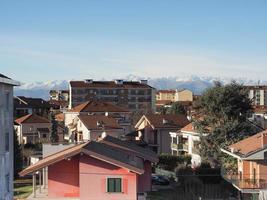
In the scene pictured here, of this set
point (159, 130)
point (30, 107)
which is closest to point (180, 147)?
point (159, 130)

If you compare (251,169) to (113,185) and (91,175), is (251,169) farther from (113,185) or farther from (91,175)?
(91,175)

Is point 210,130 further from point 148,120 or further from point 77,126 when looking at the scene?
point 77,126

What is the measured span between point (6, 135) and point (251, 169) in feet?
61.5

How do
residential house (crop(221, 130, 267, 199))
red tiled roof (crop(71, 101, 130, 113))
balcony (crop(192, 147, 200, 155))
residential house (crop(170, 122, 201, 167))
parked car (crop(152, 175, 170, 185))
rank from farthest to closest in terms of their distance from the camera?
red tiled roof (crop(71, 101, 130, 113))
residential house (crop(170, 122, 201, 167))
balcony (crop(192, 147, 200, 155))
parked car (crop(152, 175, 170, 185))
residential house (crop(221, 130, 267, 199))

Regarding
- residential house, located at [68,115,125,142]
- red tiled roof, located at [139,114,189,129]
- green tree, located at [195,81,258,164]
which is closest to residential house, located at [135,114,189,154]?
red tiled roof, located at [139,114,189,129]

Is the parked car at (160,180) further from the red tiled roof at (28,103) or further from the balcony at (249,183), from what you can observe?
the red tiled roof at (28,103)

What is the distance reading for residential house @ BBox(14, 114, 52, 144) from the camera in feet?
279

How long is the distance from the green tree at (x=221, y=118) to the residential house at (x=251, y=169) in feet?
27.7

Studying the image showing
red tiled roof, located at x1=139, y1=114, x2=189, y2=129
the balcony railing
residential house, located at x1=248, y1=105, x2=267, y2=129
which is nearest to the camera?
the balcony railing

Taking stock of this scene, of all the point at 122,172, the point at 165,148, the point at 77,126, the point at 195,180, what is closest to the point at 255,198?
the point at 195,180

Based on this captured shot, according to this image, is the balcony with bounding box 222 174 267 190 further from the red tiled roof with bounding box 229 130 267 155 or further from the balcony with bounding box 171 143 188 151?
the balcony with bounding box 171 143 188 151

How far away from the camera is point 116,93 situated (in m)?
155

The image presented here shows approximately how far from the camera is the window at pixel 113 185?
3294cm

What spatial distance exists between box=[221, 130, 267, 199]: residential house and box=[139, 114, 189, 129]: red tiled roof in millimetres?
30166
